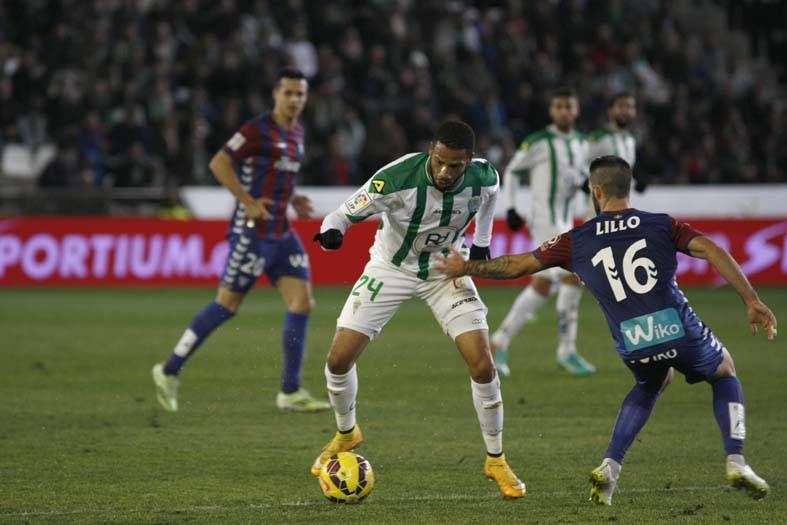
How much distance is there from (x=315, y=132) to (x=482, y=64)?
3.79 metres

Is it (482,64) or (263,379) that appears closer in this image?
(263,379)

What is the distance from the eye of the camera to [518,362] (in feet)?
42.6

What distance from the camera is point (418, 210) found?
730 centimetres

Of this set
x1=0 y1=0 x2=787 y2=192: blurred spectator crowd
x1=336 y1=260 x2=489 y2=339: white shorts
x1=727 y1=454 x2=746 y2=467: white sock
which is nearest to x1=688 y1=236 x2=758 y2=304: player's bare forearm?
x1=727 y1=454 x2=746 y2=467: white sock

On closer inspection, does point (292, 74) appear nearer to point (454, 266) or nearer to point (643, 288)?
point (454, 266)

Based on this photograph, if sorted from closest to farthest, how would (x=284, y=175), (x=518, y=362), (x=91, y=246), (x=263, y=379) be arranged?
(x=284, y=175) < (x=263, y=379) < (x=518, y=362) < (x=91, y=246)

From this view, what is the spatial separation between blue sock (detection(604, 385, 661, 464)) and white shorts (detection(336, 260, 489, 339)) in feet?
3.04

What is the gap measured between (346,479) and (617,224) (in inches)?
75.0

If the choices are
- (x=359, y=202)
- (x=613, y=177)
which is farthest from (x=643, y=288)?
(x=359, y=202)

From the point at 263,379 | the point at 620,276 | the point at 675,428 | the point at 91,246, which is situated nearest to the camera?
the point at 620,276

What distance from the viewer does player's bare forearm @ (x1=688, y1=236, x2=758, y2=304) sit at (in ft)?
20.7

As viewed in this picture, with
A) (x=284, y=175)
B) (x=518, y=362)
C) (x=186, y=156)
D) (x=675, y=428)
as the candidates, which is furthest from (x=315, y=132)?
(x=675, y=428)

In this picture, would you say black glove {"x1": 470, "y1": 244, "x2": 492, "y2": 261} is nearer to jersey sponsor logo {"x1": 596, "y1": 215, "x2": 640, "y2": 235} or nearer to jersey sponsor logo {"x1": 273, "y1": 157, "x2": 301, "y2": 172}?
jersey sponsor logo {"x1": 596, "y1": 215, "x2": 640, "y2": 235}

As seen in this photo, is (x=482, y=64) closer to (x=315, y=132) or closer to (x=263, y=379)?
(x=315, y=132)
